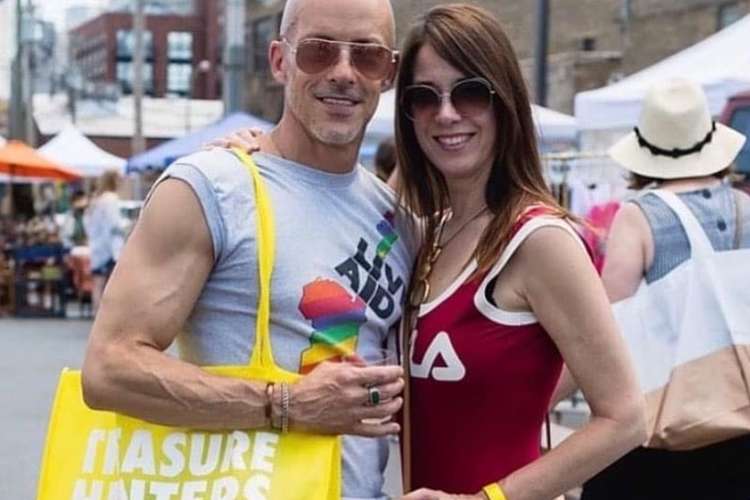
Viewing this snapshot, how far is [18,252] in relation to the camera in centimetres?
1853

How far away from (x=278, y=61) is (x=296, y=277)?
0.48 m

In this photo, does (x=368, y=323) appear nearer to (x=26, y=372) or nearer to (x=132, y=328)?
(x=132, y=328)

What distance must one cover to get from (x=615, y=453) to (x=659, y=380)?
125cm

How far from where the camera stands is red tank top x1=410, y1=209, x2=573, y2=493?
2434 mm

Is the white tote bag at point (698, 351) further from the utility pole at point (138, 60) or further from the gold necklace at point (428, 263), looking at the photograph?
the utility pole at point (138, 60)

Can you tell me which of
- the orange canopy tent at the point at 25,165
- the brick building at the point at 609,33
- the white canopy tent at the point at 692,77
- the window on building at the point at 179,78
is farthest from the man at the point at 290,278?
the window on building at the point at 179,78

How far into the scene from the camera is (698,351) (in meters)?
3.61

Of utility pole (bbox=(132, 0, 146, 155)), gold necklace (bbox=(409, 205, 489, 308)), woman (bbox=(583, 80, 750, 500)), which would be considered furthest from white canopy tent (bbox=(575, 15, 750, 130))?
utility pole (bbox=(132, 0, 146, 155))

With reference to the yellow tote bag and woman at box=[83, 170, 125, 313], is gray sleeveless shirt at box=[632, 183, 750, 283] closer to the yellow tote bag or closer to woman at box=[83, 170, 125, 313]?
the yellow tote bag

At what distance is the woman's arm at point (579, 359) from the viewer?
93.3 inches

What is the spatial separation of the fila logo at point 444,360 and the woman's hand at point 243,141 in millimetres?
474

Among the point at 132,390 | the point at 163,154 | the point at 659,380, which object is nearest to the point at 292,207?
the point at 132,390

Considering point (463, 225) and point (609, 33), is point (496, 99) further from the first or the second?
point (609, 33)

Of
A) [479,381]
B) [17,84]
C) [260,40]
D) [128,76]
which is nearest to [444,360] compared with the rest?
[479,381]
